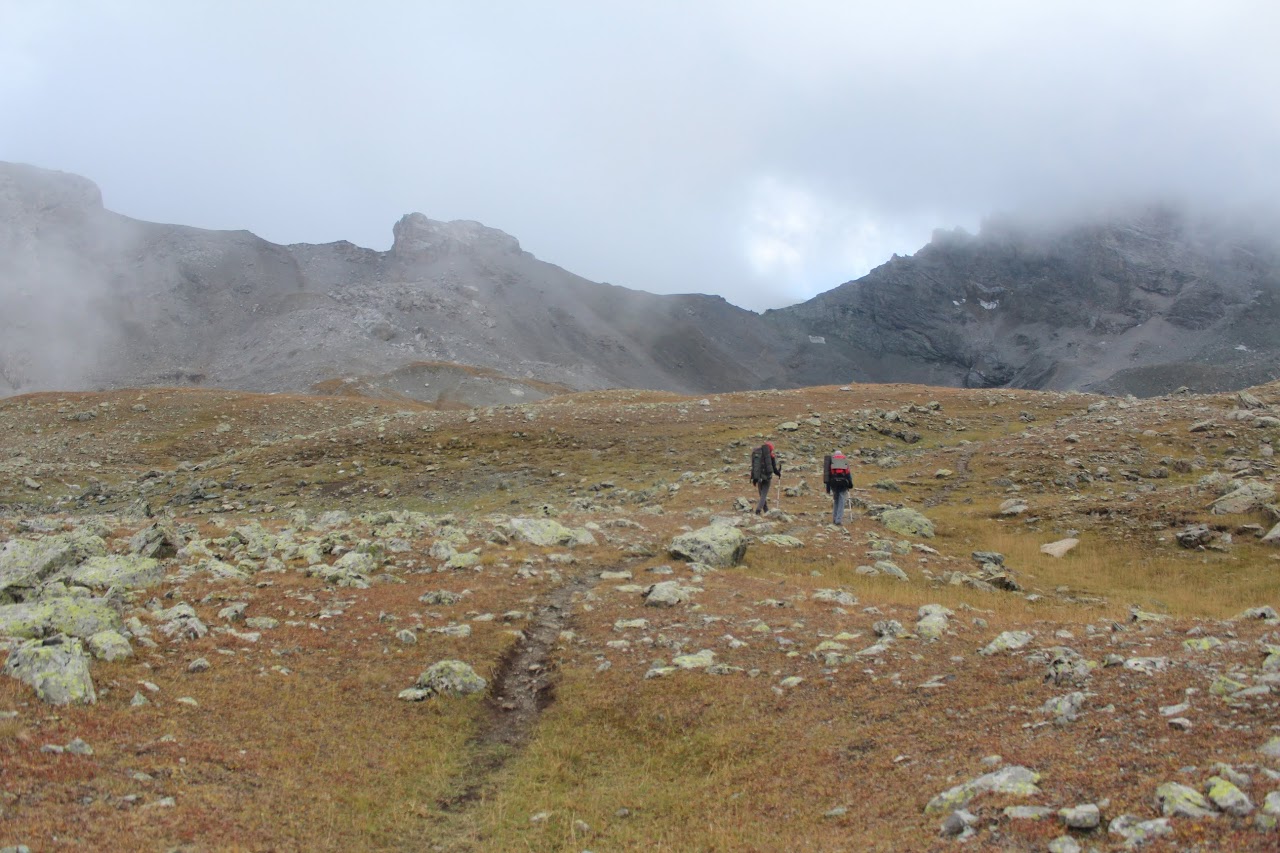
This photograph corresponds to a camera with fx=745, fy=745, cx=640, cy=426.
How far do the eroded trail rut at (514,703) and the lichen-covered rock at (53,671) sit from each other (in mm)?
5880

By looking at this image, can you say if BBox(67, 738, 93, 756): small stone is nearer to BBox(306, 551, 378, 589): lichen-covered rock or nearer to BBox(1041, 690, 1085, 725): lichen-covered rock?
BBox(306, 551, 378, 589): lichen-covered rock

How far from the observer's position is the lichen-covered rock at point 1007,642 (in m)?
13.5

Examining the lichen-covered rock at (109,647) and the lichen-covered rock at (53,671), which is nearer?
the lichen-covered rock at (53,671)

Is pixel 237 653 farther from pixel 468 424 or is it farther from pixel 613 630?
pixel 468 424

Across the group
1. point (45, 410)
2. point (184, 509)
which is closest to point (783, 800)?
point (184, 509)

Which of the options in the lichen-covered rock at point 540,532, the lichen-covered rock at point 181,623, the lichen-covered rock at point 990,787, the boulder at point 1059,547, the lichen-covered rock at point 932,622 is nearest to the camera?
the lichen-covered rock at point 990,787

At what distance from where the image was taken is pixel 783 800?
10070 millimetres

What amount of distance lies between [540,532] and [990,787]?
64.5 feet

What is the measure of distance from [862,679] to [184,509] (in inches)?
1642

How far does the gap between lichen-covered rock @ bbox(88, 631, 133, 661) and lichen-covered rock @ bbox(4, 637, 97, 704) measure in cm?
103

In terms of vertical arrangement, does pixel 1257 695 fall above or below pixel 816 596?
above

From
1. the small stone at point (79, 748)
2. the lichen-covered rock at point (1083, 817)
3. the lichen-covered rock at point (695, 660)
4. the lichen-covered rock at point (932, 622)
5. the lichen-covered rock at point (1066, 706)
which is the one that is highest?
the lichen-covered rock at point (1083, 817)

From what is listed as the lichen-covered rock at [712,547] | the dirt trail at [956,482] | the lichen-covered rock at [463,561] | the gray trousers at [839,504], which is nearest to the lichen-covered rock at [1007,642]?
the lichen-covered rock at [712,547]

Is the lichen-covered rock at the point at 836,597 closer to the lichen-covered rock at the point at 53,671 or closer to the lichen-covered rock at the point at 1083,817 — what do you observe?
the lichen-covered rock at the point at 1083,817
